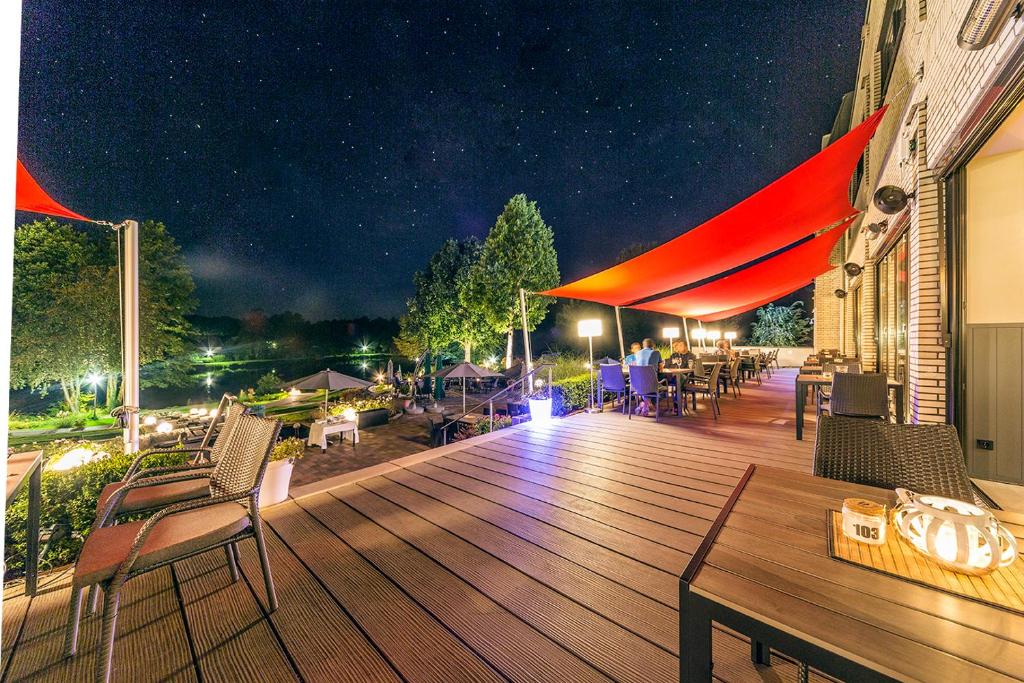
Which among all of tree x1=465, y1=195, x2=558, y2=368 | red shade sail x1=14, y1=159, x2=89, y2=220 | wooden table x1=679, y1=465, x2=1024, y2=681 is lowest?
wooden table x1=679, y1=465, x2=1024, y2=681

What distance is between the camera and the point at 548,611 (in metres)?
1.69

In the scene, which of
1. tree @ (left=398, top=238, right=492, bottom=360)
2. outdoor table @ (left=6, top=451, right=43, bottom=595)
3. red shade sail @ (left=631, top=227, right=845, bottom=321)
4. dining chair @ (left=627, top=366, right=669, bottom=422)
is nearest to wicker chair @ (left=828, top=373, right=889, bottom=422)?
dining chair @ (left=627, top=366, right=669, bottom=422)

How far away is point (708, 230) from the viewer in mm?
5008

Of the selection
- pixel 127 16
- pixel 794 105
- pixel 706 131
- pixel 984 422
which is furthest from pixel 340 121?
pixel 984 422

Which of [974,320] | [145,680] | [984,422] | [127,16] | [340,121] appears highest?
[340,121]

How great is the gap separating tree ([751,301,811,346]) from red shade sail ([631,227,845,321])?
7749 millimetres

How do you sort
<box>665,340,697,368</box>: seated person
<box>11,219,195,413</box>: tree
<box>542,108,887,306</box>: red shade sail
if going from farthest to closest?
<box>11,219,195,413</box>: tree → <box>665,340,697,368</box>: seated person → <box>542,108,887,306</box>: red shade sail

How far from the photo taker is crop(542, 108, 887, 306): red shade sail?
3939 millimetres

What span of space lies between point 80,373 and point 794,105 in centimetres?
2400

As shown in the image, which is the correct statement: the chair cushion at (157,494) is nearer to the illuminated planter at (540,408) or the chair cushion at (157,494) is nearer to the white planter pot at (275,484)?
the white planter pot at (275,484)

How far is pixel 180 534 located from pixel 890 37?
943 cm

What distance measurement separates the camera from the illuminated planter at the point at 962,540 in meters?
0.87

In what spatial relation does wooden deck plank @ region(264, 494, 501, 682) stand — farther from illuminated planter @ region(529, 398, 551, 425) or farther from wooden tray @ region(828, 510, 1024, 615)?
illuminated planter @ region(529, 398, 551, 425)

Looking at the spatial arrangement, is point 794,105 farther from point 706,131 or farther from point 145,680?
point 145,680
